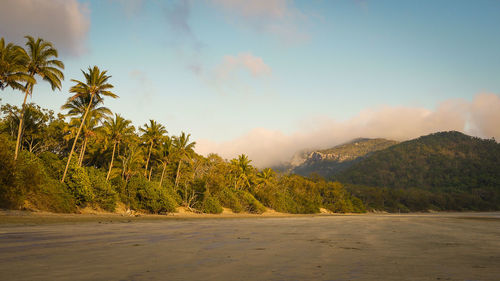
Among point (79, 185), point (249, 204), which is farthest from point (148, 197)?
point (249, 204)

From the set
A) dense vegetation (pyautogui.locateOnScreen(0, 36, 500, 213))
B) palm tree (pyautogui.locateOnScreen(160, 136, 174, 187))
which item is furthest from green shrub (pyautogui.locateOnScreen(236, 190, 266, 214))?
palm tree (pyautogui.locateOnScreen(160, 136, 174, 187))

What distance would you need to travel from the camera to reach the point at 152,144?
171 feet

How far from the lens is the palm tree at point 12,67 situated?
26875 mm

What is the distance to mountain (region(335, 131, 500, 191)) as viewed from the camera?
525ft

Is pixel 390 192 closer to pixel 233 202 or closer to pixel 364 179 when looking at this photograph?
pixel 364 179

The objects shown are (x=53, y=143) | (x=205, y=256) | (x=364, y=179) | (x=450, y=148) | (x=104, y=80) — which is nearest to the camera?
(x=205, y=256)

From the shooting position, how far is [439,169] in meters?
174

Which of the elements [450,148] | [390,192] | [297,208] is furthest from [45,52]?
[450,148]

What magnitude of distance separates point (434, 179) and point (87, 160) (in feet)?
579

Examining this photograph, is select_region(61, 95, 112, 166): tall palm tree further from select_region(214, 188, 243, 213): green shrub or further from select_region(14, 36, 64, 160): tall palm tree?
select_region(214, 188, 243, 213): green shrub

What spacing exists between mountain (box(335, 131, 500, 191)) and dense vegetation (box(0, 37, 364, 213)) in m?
127

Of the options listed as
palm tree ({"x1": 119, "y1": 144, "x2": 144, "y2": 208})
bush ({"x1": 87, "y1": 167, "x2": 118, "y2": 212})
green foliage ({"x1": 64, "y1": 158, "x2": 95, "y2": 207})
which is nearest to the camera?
green foliage ({"x1": 64, "y1": 158, "x2": 95, "y2": 207})

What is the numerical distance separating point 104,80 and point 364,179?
171249 mm

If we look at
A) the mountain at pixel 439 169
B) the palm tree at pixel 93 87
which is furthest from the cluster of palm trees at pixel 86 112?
the mountain at pixel 439 169
